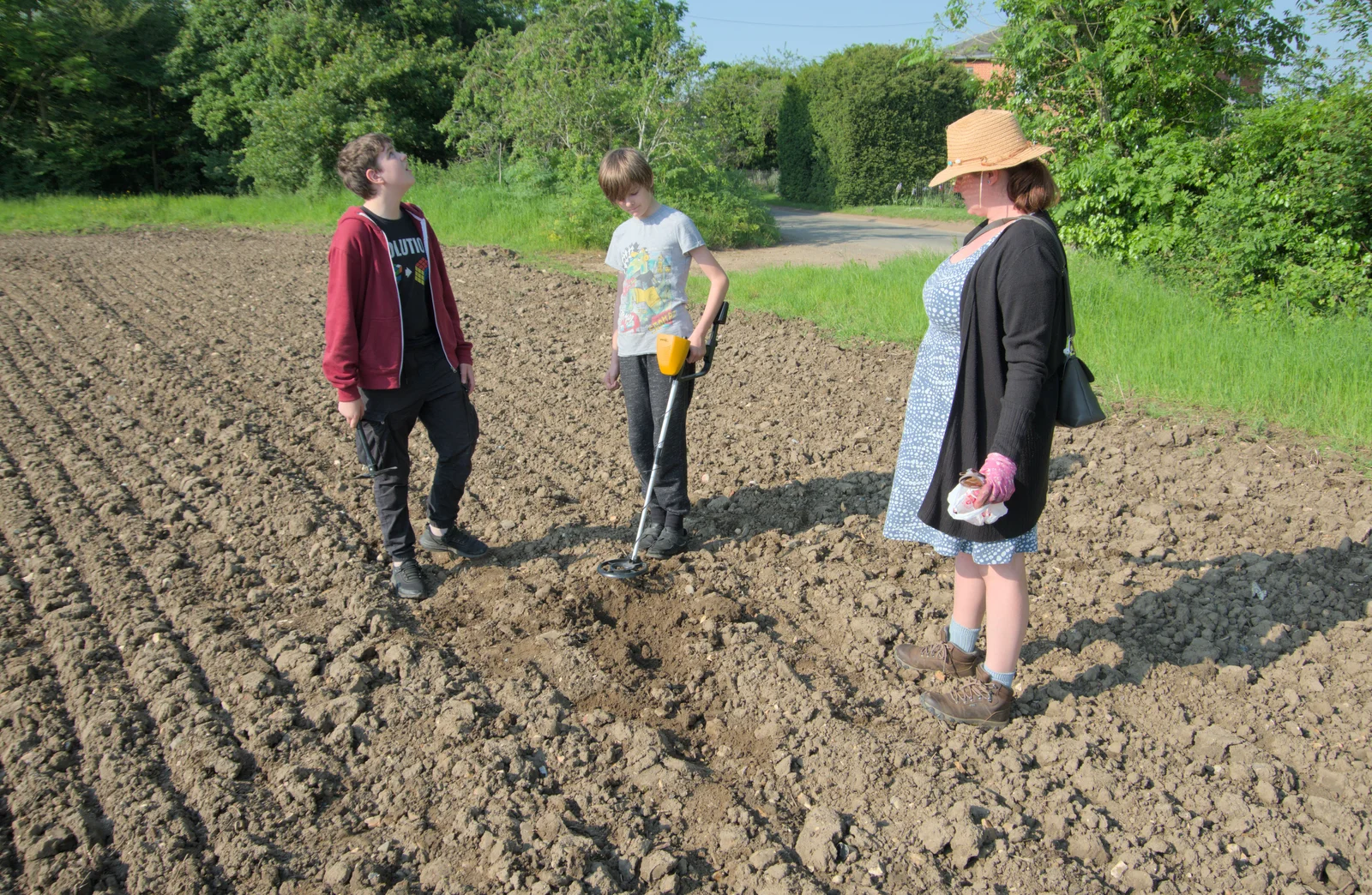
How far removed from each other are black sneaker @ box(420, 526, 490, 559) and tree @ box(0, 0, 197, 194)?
24489mm

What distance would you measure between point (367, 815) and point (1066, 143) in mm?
11799

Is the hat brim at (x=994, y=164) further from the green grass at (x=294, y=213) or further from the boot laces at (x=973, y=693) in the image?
the green grass at (x=294, y=213)

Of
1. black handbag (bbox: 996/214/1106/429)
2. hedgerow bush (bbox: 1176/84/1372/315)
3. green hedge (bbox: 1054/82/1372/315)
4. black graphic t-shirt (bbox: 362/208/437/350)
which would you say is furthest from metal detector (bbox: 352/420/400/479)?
green hedge (bbox: 1054/82/1372/315)

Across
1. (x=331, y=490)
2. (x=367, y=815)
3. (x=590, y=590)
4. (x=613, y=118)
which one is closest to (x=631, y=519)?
(x=590, y=590)

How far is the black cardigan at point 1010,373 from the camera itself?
264cm

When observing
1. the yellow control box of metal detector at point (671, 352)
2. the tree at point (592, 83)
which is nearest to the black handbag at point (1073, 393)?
the yellow control box of metal detector at point (671, 352)

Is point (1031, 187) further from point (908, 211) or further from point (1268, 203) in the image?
point (908, 211)

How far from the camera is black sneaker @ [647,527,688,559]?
4.45 meters

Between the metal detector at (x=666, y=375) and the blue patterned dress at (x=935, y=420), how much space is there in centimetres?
109

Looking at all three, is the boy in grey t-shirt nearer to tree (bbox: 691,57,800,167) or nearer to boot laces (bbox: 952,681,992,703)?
boot laces (bbox: 952,681,992,703)

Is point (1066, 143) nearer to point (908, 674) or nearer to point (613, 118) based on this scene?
point (613, 118)

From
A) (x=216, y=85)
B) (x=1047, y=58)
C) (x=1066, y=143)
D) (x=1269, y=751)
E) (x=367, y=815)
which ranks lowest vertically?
(x=1269, y=751)

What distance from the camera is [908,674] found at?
3.56 meters

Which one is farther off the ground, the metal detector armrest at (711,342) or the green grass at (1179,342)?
the metal detector armrest at (711,342)
